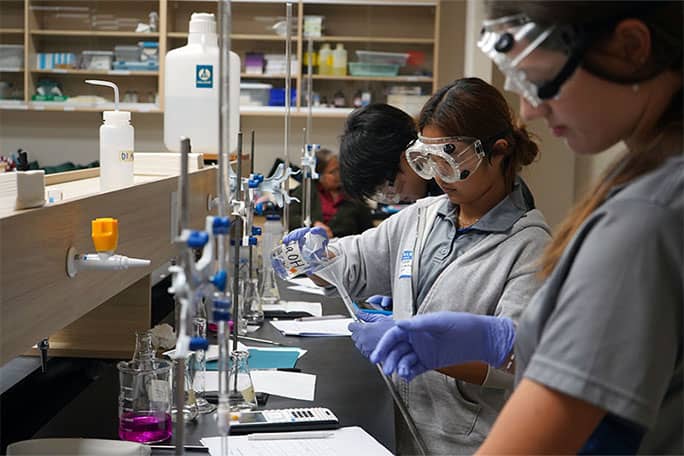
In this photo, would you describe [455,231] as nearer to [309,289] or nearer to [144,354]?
[144,354]

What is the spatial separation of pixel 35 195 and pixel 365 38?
5643 mm

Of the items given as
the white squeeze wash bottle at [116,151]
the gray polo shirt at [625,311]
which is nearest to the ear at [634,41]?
the gray polo shirt at [625,311]

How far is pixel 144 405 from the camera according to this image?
1530mm

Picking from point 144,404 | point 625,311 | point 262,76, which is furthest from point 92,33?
point 625,311

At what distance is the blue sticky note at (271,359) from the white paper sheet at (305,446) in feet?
1.66

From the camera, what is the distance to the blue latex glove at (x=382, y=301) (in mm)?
2729

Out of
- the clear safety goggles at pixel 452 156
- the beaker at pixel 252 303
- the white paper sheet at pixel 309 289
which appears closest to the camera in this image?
the clear safety goggles at pixel 452 156

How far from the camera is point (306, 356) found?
2266 mm

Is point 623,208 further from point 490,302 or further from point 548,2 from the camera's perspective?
point 490,302

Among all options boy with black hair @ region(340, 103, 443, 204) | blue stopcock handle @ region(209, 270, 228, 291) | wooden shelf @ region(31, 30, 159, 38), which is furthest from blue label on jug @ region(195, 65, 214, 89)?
wooden shelf @ region(31, 30, 159, 38)

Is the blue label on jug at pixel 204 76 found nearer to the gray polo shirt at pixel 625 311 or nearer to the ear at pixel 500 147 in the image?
the ear at pixel 500 147

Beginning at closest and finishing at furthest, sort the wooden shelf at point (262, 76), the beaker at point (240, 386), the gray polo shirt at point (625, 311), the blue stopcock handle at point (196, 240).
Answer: the gray polo shirt at point (625, 311), the blue stopcock handle at point (196, 240), the beaker at point (240, 386), the wooden shelf at point (262, 76)

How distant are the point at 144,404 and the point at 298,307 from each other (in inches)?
55.9

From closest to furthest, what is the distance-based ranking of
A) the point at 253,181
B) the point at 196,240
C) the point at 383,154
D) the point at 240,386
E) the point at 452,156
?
the point at 196,240 < the point at 240,386 < the point at 452,156 < the point at 253,181 < the point at 383,154
